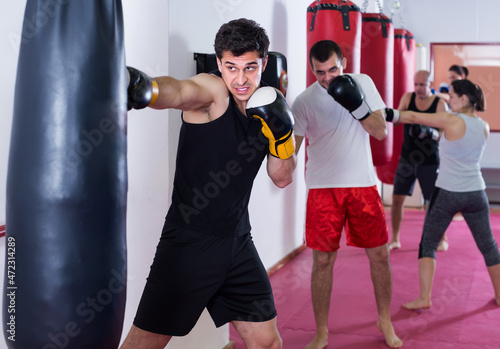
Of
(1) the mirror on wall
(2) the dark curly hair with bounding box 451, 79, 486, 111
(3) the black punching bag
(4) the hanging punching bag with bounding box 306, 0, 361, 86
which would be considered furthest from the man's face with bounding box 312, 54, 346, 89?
(1) the mirror on wall

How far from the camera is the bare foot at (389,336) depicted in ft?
10.4

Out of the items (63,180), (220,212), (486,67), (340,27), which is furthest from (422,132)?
(486,67)

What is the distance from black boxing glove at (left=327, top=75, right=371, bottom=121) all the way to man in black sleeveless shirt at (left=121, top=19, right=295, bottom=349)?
803 millimetres

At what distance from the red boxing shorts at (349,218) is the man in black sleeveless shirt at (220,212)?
1007 millimetres

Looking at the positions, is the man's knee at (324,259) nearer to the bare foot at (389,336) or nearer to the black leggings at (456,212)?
the bare foot at (389,336)

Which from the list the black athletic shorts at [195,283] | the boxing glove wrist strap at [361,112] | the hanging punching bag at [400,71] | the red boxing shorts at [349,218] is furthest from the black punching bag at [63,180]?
the hanging punching bag at [400,71]

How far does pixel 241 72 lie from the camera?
1866 millimetres

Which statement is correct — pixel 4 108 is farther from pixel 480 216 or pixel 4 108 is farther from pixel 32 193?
pixel 480 216

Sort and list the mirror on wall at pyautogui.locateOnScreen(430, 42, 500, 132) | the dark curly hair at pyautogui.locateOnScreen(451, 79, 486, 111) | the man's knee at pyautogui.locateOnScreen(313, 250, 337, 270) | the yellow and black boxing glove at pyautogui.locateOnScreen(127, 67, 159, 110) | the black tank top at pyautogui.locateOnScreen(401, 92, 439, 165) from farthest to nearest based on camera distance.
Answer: the mirror on wall at pyautogui.locateOnScreen(430, 42, 500, 132) < the black tank top at pyautogui.locateOnScreen(401, 92, 439, 165) < the dark curly hair at pyautogui.locateOnScreen(451, 79, 486, 111) < the man's knee at pyautogui.locateOnScreen(313, 250, 337, 270) < the yellow and black boxing glove at pyautogui.locateOnScreen(127, 67, 159, 110)

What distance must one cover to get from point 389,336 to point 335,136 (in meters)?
1.09

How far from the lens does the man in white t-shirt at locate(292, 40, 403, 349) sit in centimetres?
307

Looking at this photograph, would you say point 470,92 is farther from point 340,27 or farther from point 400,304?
point 400,304

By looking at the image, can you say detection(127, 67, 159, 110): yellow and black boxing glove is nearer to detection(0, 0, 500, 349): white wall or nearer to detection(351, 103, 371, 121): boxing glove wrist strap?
detection(0, 0, 500, 349): white wall

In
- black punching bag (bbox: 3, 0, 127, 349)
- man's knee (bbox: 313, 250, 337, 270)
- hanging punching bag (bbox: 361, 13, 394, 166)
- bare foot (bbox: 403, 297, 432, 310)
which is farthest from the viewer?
hanging punching bag (bbox: 361, 13, 394, 166)
